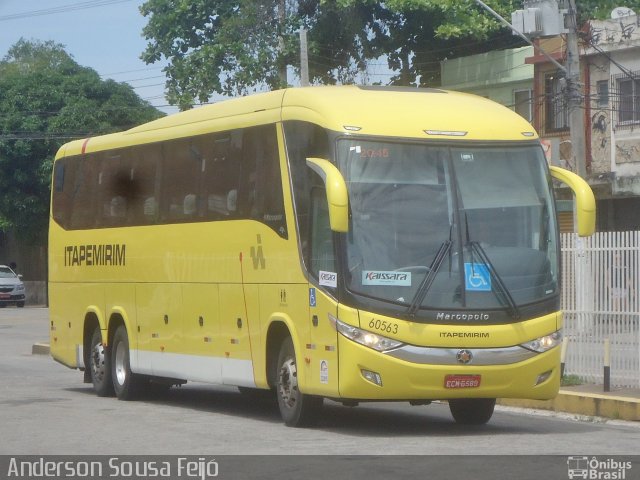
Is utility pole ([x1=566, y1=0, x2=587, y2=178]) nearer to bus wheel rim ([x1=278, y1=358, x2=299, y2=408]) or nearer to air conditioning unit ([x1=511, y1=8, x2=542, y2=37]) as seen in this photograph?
air conditioning unit ([x1=511, y1=8, x2=542, y2=37])

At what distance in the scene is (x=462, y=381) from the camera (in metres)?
13.3

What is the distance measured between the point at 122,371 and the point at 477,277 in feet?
23.0

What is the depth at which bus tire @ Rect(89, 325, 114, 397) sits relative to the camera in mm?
19203

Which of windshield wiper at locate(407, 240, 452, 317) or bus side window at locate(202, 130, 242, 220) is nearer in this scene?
windshield wiper at locate(407, 240, 452, 317)

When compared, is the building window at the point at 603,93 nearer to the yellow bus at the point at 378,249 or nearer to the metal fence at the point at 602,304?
the metal fence at the point at 602,304

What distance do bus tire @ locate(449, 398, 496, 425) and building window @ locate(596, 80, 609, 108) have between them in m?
22.8

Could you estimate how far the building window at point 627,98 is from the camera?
117 ft

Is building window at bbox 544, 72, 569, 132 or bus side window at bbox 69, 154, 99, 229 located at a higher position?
building window at bbox 544, 72, 569, 132

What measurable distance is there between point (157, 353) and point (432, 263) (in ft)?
18.5

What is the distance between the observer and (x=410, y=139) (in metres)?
13.7

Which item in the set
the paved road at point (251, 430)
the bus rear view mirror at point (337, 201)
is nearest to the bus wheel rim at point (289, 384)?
the paved road at point (251, 430)

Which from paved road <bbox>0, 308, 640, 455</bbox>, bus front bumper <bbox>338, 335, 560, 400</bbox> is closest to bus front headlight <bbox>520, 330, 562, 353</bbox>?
bus front bumper <bbox>338, 335, 560, 400</bbox>
